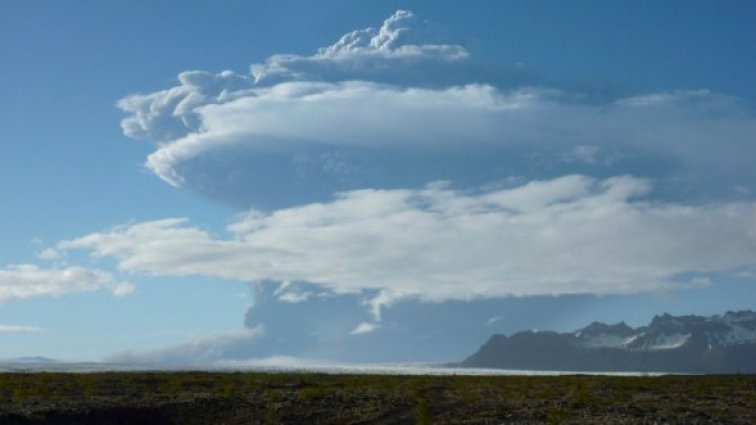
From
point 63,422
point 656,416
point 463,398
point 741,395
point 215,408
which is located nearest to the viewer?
point 63,422

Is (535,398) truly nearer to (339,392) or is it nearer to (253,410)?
(339,392)

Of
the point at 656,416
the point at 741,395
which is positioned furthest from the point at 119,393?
the point at 741,395

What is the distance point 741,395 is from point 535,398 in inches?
802

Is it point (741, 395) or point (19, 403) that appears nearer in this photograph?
point (19, 403)

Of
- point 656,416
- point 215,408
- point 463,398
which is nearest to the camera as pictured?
point 656,416

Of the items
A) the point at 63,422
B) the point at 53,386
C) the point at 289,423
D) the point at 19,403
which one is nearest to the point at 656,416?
the point at 289,423

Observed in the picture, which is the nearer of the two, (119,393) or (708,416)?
(708,416)

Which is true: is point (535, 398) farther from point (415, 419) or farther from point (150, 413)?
point (150, 413)

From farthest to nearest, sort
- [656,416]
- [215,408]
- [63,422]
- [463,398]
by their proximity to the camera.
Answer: [463,398]
[215,408]
[656,416]
[63,422]

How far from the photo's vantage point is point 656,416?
5916 cm

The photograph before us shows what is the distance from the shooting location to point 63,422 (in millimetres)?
55188

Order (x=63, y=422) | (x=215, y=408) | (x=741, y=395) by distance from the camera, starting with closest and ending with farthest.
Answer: (x=63, y=422), (x=215, y=408), (x=741, y=395)

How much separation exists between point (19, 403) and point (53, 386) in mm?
22457

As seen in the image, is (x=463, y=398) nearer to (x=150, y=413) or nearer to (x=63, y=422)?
(x=150, y=413)
